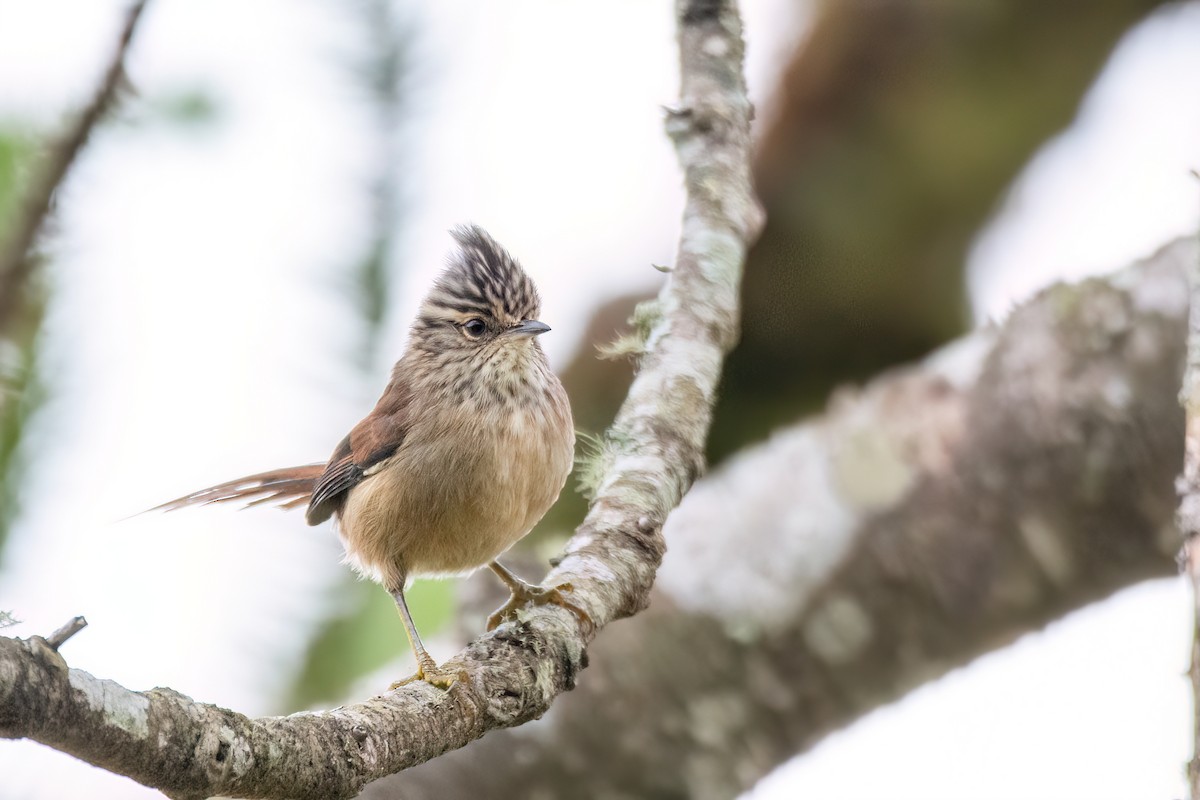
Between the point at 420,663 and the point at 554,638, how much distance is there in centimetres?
105

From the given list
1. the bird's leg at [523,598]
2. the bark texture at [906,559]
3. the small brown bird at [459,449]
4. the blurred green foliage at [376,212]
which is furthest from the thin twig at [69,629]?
the bark texture at [906,559]

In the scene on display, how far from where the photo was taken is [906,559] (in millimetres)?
4398

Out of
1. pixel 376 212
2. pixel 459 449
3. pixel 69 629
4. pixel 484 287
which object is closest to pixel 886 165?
pixel 484 287

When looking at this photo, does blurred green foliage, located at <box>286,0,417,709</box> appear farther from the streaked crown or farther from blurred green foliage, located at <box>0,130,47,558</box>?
the streaked crown

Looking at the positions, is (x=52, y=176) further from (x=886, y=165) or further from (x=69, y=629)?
(x=886, y=165)

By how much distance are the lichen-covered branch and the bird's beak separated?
0.67 meters

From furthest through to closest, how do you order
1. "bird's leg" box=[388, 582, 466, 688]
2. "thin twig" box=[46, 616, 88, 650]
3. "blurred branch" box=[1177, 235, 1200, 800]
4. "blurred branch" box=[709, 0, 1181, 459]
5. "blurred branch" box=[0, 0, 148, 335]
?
1. "blurred branch" box=[709, 0, 1181, 459]
2. "bird's leg" box=[388, 582, 466, 688]
3. "blurred branch" box=[1177, 235, 1200, 800]
4. "blurred branch" box=[0, 0, 148, 335]
5. "thin twig" box=[46, 616, 88, 650]

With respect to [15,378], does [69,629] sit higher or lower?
lower

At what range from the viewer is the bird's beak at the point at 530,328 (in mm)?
4262

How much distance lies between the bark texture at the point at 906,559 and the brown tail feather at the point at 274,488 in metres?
1.45

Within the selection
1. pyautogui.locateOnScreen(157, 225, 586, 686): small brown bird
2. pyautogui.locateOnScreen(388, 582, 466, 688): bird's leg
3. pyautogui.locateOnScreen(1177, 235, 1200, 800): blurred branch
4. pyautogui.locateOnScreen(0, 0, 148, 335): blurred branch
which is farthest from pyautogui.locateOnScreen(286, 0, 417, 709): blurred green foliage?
pyautogui.locateOnScreen(1177, 235, 1200, 800): blurred branch

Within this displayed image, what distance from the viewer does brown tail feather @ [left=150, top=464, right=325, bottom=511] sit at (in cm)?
472

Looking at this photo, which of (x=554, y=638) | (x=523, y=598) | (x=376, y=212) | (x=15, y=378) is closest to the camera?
(x=15, y=378)

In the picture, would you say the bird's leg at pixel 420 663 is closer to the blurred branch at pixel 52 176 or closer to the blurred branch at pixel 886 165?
the blurred branch at pixel 52 176
